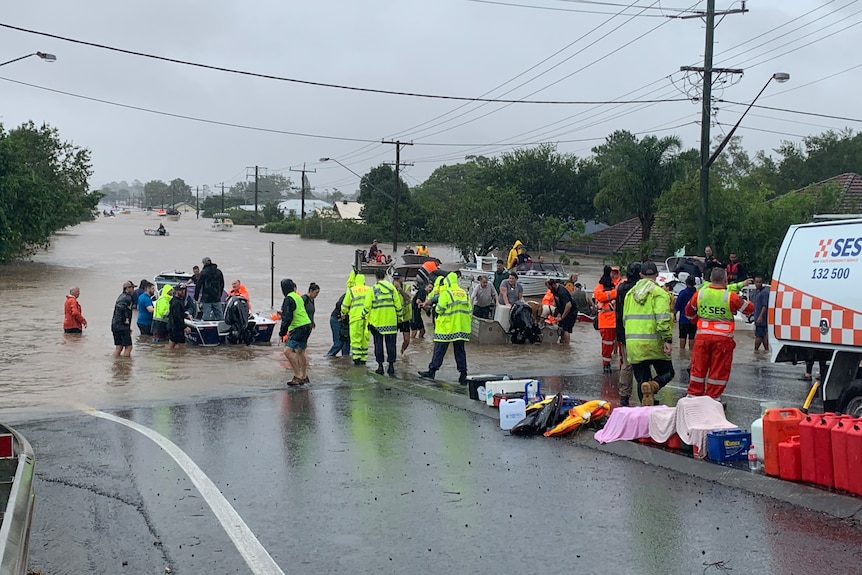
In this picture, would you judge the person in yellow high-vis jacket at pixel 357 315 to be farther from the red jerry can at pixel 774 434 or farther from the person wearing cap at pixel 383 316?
the red jerry can at pixel 774 434

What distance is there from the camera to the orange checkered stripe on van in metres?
9.26

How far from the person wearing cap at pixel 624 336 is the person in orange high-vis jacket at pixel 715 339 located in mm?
878

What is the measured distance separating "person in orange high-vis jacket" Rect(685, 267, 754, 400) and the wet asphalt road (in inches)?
84.9

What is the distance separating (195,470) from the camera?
28.9 feet

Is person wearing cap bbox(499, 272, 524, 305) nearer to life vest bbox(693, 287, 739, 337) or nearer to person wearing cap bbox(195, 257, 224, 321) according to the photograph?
person wearing cap bbox(195, 257, 224, 321)

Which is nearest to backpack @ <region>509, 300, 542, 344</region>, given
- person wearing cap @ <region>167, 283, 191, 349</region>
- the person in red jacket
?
person wearing cap @ <region>167, 283, 191, 349</region>

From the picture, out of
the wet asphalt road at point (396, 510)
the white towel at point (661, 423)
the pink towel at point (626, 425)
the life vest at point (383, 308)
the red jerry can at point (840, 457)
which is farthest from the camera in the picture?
the life vest at point (383, 308)

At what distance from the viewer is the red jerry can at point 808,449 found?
24.3ft

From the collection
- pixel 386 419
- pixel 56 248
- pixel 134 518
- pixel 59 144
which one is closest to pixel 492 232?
pixel 59 144

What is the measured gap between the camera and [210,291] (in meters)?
21.8

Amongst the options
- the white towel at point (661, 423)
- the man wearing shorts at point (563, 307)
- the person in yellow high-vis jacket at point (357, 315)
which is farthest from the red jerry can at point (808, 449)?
the man wearing shorts at point (563, 307)

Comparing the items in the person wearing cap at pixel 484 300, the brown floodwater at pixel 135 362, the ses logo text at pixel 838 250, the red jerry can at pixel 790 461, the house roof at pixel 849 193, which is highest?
the house roof at pixel 849 193

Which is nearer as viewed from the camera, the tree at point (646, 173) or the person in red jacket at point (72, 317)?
the person in red jacket at point (72, 317)

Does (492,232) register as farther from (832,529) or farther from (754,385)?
(832,529)
